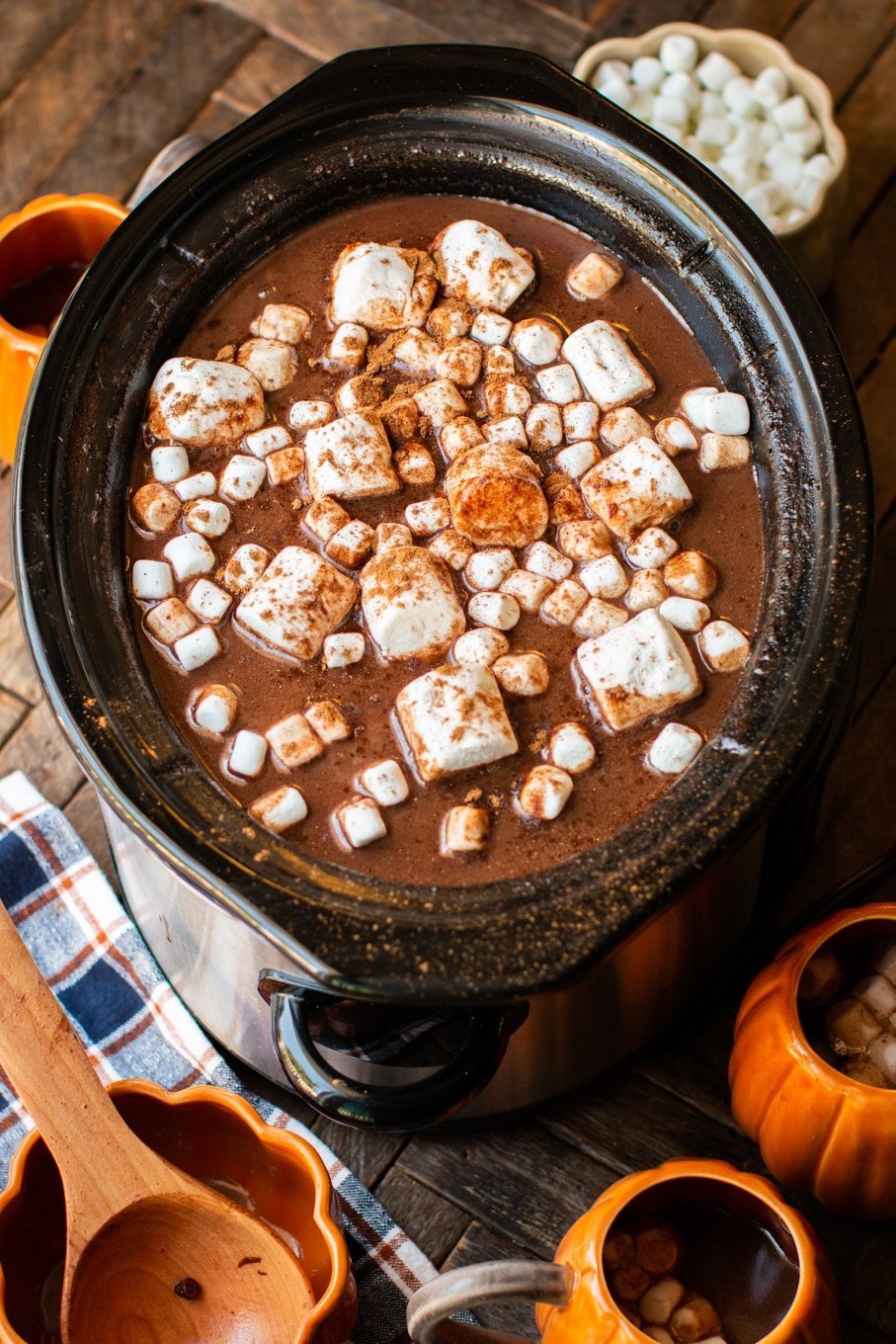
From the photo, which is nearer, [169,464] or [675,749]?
[675,749]

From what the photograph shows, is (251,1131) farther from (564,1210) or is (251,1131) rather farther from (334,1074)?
(564,1210)

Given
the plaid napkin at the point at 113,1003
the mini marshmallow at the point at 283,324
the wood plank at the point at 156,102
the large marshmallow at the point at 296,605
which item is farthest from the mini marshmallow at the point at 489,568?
the wood plank at the point at 156,102

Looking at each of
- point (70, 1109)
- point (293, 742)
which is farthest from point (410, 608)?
point (70, 1109)

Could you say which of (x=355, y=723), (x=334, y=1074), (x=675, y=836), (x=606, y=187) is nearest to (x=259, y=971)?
(x=334, y=1074)

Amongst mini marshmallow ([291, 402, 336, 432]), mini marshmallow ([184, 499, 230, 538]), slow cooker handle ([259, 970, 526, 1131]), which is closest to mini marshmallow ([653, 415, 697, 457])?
mini marshmallow ([291, 402, 336, 432])

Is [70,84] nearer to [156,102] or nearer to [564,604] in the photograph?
[156,102]

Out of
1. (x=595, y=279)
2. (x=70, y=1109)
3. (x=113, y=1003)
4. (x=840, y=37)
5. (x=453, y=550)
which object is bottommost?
(x=113, y=1003)

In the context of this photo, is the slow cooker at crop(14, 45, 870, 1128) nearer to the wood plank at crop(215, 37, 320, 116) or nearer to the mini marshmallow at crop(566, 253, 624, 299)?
the mini marshmallow at crop(566, 253, 624, 299)
